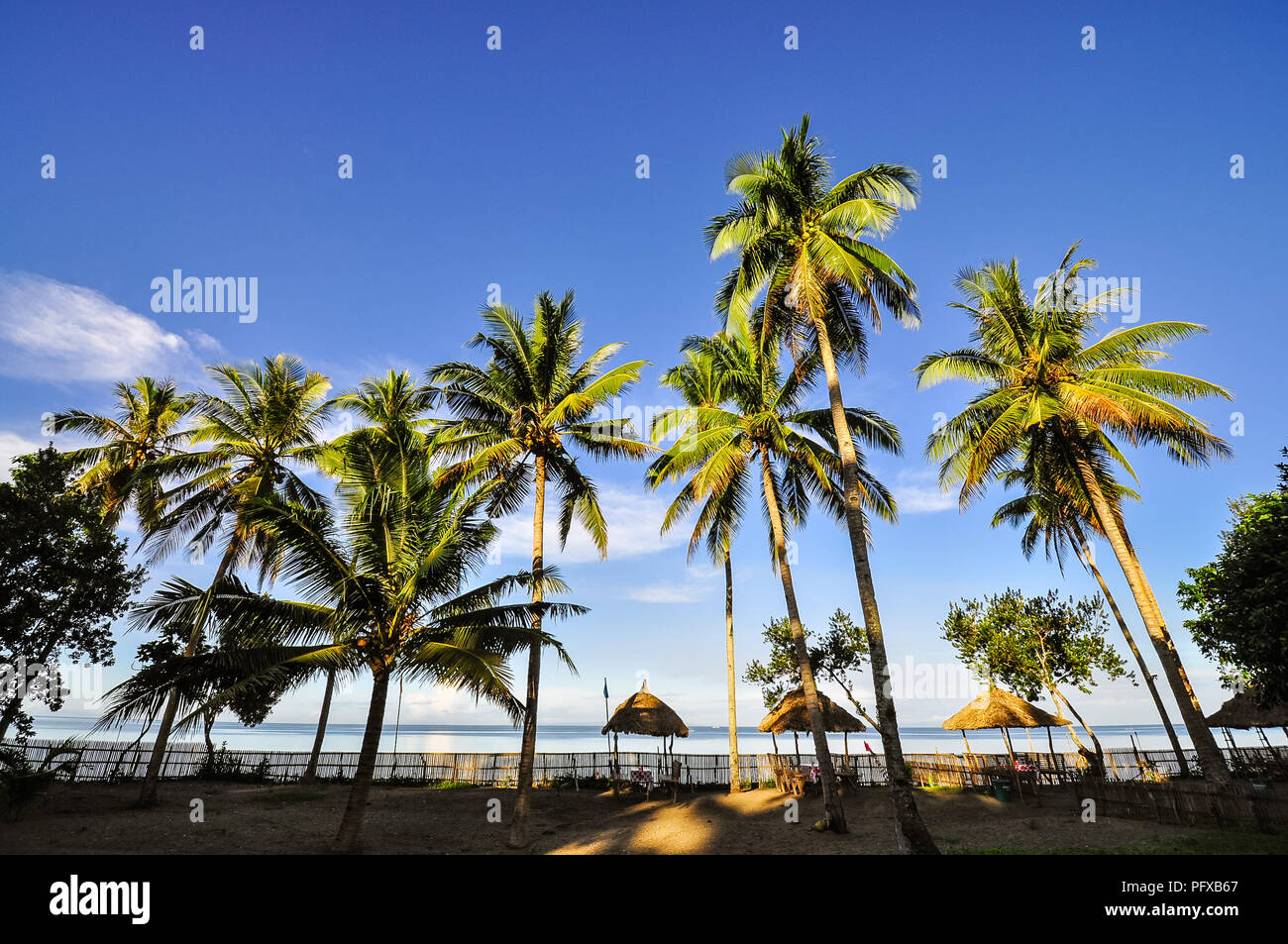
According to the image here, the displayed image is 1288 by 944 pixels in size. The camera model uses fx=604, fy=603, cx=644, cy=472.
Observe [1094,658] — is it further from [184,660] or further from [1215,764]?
[184,660]

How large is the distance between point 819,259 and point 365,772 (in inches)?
632

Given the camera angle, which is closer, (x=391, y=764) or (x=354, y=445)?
(x=354, y=445)

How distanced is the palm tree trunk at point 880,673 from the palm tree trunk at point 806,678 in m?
2.42

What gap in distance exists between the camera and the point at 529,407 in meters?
18.2

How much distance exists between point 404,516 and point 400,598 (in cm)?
199

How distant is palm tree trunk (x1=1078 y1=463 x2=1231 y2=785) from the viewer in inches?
609

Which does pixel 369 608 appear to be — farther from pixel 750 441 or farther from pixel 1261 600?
pixel 1261 600

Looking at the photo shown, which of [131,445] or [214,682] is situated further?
[131,445]

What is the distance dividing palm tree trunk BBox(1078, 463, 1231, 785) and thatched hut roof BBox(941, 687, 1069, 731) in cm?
471

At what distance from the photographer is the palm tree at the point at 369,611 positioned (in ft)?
39.6

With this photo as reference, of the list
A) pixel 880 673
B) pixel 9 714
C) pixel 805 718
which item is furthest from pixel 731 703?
pixel 9 714

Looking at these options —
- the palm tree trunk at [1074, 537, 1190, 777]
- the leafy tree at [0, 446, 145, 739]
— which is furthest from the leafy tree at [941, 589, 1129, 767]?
the leafy tree at [0, 446, 145, 739]

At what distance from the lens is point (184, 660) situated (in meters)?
11.8
